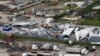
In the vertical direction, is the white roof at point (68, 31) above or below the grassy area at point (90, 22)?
below

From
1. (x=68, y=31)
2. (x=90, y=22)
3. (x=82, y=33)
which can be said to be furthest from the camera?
(x=90, y=22)

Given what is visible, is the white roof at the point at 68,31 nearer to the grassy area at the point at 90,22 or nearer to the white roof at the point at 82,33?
the white roof at the point at 82,33

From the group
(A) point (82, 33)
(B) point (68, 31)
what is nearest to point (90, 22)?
(B) point (68, 31)

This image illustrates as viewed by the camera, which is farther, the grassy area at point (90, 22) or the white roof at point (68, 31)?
the grassy area at point (90, 22)

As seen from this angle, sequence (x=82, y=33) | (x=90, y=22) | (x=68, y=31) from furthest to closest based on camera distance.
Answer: (x=90, y=22) < (x=68, y=31) < (x=82, y=33)

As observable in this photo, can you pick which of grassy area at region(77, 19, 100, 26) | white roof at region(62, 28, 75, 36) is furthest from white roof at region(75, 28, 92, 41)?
grassy area at region(77, 19, 100, 26)

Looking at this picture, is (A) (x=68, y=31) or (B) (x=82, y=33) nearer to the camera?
(B) (x=82, y=33)

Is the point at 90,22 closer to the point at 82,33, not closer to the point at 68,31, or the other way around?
the point at 68,31

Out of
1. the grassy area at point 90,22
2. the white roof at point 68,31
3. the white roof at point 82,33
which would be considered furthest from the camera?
the grassy area at point 90,22

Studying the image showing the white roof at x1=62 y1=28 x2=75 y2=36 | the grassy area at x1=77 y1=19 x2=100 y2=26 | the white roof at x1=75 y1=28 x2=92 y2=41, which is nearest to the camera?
the white roof at x1=75 y1=28 x2=92 y2=41

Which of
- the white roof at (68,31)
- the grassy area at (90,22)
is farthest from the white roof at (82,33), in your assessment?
the grassy area at (90,22)

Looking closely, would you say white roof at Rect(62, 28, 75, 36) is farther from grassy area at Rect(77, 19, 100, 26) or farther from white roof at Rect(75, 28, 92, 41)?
grassy area at Rect(77, 19, 100, 26)

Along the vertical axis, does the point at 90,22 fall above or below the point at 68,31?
above
